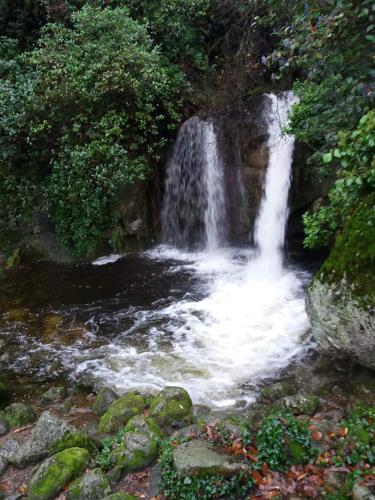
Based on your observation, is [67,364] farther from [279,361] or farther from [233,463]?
[233,463]

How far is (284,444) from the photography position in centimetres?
338

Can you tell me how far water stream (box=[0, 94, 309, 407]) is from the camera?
566 centimetres

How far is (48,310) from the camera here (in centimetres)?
780

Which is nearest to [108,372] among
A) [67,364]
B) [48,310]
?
[67,364]

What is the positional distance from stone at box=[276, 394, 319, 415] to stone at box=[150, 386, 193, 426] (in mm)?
1032

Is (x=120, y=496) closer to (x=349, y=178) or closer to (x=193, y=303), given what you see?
(x=349, y=178)

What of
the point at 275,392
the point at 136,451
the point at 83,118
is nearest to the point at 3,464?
the point at 136,451

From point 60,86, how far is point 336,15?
6509 mm

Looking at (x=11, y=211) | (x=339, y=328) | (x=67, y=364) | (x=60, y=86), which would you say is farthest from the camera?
(x=11, y=211)

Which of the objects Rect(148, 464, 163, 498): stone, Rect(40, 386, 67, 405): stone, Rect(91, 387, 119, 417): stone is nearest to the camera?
Rect(148, 464, 163, 498): stone

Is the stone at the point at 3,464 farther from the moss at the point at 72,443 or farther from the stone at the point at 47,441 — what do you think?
the moss at the point at 72,443

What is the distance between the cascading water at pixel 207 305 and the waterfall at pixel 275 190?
0.02 meters

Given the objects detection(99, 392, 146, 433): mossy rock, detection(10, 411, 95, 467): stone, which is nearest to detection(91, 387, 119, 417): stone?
detection(99, 392, 146, 433): mossy rock

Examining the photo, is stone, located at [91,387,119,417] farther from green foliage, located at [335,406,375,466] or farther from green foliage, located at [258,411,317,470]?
green foliage, located at [335,406,375,466]
